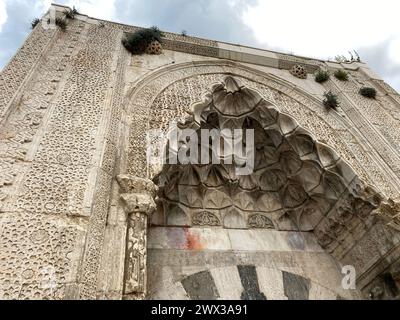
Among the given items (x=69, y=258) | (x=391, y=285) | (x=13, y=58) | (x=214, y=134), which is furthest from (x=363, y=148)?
(x=13, y=58)

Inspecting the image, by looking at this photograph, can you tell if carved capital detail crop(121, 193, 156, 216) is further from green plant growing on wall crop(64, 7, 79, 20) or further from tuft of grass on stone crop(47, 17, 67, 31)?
green plant growing on wall crop(64, 7, 79, 20)

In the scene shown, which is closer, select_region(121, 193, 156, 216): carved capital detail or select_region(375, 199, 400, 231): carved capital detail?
select_region(121, 193, 156, 216): carved capital detail

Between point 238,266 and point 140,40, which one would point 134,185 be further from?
point 140,40

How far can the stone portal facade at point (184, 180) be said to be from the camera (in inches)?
85.4

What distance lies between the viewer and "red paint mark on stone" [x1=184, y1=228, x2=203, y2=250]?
349cm

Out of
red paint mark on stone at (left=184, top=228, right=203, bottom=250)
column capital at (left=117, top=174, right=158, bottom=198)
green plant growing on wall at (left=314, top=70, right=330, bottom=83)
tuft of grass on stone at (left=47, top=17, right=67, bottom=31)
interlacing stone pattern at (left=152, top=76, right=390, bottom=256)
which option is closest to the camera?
column capital at (left=117, top=174, right=158, bottom=198)

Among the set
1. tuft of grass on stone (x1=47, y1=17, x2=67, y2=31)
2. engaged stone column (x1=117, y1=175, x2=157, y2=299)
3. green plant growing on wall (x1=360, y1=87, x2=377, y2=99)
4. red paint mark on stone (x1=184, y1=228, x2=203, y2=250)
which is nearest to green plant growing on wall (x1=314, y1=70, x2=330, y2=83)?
green plant growing on wall (x1=360, y1=87, x2=377, y2=99)

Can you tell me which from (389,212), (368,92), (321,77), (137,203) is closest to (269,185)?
(389,212)

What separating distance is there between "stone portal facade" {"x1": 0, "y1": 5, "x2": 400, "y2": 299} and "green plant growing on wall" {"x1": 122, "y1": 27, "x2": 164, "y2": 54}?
0.39 feet

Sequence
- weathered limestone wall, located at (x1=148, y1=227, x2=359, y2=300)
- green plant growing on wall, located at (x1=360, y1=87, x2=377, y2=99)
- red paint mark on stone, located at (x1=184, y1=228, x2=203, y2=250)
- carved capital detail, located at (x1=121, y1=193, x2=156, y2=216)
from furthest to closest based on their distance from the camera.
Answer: green plant growing on wall, located at (x1=360, y1=87, x2=377, y2=99)
red paint mark on stone, located at (x1=184, y1=228, x2=203, y2=250)
weathered limestone wall, located at (x1=148, y1=227, x2=359, y2=300)
carved capital detail, located at (x1=121, y1=193, x2=156, y2=216)

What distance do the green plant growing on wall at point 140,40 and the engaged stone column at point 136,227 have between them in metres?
2.36

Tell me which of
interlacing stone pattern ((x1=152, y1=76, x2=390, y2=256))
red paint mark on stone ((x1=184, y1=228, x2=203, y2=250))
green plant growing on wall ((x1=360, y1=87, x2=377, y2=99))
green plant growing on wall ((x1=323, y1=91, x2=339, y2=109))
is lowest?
red paint mark on stone ((x1=184, y1=228, x2=203, y2=250))

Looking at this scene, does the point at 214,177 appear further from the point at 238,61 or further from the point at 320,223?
the point at 238,61
